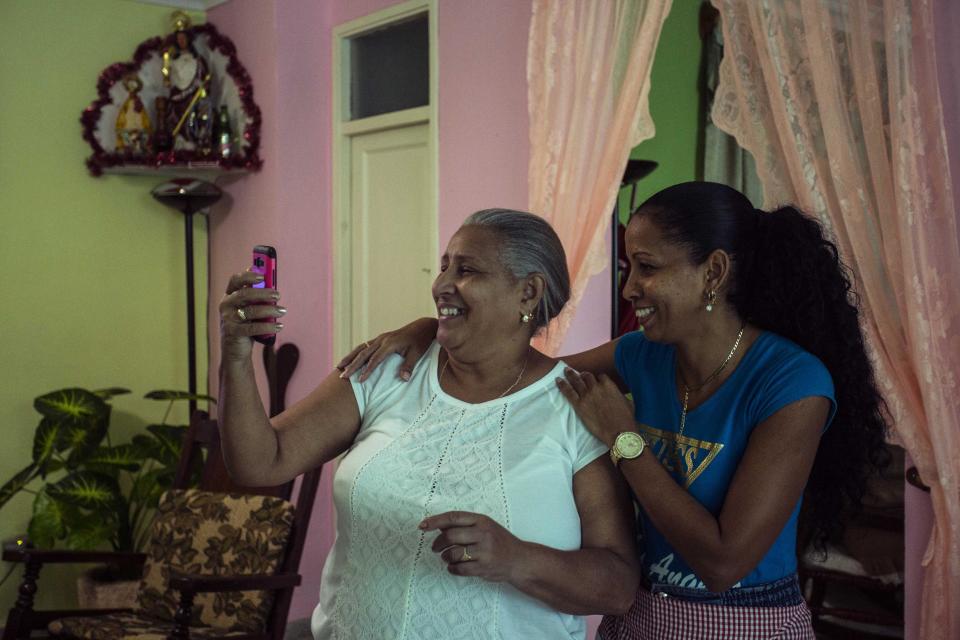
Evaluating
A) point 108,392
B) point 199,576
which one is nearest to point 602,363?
point 199,576

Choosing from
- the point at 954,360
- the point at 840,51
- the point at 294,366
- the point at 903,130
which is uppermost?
the point at 840,51

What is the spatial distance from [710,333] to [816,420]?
21cm

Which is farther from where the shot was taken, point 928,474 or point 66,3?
point 66,3

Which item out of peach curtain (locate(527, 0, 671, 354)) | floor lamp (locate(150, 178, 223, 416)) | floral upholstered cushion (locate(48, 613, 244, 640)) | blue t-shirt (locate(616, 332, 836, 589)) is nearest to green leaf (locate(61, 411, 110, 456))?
floor lamp (locate(150, 178, 223, 416))

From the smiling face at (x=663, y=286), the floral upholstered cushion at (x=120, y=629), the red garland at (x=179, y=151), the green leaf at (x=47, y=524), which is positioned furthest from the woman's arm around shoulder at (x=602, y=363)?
the green leaf at (x=47, y=524)

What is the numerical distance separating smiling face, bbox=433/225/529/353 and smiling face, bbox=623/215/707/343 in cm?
20

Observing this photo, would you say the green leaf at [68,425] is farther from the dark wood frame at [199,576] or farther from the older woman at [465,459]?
the older woman at [465,459]

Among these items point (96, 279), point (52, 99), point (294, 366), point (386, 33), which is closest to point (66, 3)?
point (52, 99)

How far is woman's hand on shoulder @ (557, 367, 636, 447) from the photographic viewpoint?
156 cm

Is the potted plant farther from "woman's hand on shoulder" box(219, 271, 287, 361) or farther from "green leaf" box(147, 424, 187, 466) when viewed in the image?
"woman's hand on shoulder" box(219, 271, 287, 361)

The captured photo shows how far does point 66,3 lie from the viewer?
4570 mm

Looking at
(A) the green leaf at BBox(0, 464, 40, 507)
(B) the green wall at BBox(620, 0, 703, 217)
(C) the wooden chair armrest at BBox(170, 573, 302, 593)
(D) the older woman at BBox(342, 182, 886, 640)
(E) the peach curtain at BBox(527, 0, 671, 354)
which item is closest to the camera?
(D) the older woman at BBox(342, 182, 886, 640)

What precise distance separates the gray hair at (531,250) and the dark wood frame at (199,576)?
132 cm

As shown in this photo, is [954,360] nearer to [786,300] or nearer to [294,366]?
[786,300]
